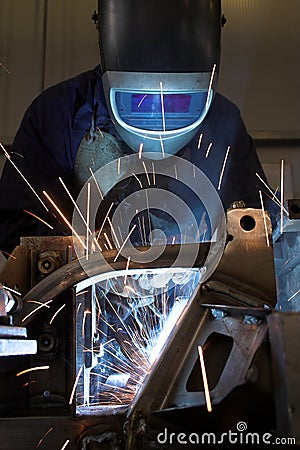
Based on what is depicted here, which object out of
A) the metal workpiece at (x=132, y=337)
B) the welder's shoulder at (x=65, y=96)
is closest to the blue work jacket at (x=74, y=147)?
the welder's shoulder at (x=65, y=96)

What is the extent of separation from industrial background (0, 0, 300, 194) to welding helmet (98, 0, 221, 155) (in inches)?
42.9

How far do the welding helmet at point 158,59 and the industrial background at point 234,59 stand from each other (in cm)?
109

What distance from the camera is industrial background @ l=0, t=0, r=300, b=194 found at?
286 cm

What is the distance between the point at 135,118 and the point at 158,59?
0.24 meters

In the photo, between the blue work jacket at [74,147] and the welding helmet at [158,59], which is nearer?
the welding helmet at [158,59]

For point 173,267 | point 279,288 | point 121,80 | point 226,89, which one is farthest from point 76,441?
point 226,89

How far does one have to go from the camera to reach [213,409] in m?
0.80

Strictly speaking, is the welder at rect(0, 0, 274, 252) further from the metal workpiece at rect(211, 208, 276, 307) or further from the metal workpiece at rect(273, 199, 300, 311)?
the metal workpiece at rect(211, 208, 276, 307)

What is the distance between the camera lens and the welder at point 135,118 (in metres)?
1.72

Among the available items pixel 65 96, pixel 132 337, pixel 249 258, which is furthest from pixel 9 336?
pixel 65 96

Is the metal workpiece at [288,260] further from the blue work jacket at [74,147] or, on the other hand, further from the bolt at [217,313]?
the blue work jacket at [74,147]

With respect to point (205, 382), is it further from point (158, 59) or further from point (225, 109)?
point (225, 109)

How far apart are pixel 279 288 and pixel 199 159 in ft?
2.74

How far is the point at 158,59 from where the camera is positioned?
1702mm
